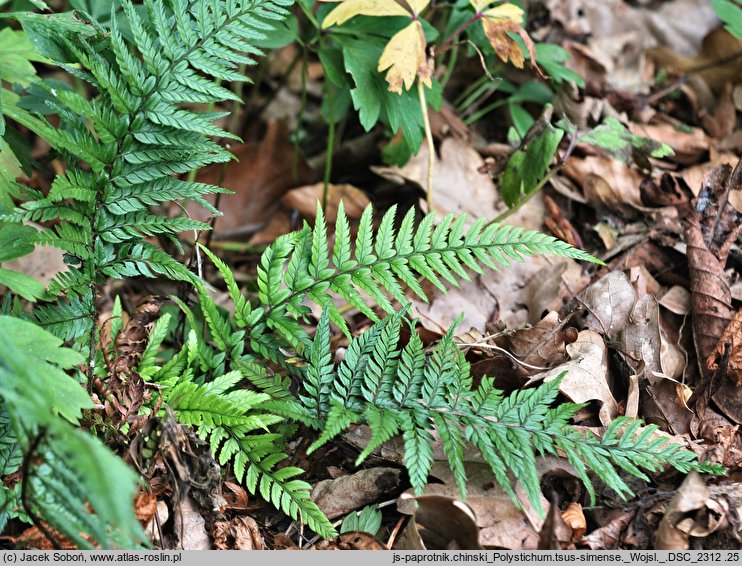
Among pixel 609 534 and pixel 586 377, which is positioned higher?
pixel 586 377

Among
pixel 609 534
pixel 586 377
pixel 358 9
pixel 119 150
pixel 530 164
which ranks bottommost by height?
pixel 609 534

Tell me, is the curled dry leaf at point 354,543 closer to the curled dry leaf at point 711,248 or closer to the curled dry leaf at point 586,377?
the curled dry leaf at point 586,377

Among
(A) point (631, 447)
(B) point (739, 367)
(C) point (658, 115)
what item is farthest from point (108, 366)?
(C) point (658, 115)

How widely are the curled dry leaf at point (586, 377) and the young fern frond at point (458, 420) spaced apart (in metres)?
0.10

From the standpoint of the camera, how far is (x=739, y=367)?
2045 millimetres

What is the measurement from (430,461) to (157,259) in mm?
958

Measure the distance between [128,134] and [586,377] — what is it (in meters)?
1.51

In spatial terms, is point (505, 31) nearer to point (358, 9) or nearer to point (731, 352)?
point (358, 9)

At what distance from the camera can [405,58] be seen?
87.7 inches

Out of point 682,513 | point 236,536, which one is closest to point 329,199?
point 236,536

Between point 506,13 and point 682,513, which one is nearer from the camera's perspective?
point 682,513

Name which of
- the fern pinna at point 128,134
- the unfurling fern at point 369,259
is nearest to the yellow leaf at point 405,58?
the fern pinna at point 128,134

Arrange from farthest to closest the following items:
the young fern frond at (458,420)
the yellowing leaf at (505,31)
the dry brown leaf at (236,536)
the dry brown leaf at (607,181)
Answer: the dry brown leaf at (607,181) < the yellowing leaf at (505,31) < the dry brown leaf at (236,536) < the young fern frond at (458,420)

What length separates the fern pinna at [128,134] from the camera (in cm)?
181
